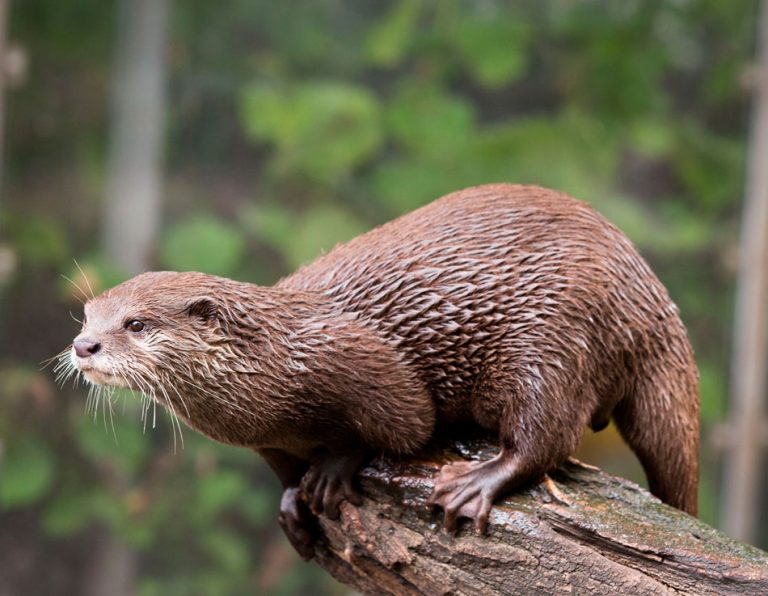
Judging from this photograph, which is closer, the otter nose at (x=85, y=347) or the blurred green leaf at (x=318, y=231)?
the otter nose at (x=85, y=347)

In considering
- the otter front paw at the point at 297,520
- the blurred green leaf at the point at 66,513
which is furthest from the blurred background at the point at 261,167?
the otter front paw at the point at 297,520

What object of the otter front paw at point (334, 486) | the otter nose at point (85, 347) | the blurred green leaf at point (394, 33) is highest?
the blurred green leaf at point (394, 33)

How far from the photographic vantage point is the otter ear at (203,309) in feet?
4.83

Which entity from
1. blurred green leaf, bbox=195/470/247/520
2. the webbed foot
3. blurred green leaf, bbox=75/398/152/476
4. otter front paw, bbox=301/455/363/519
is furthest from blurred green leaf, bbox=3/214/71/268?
the webbed foot

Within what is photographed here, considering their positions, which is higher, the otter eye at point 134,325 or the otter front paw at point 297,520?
the otter eye at point 134,325

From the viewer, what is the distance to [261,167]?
3.20 m

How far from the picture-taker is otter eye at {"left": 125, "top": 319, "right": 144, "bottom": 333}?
1.44 metres

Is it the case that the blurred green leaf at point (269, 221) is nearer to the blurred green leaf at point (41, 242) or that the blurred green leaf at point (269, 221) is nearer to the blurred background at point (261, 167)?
the blurred background at point (261, 167)

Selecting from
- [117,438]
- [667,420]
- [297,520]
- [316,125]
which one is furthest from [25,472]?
[667,420]

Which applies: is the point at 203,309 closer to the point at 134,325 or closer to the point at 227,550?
the point at 134,325

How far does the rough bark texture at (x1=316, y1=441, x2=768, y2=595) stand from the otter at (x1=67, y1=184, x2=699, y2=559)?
0.04 meters

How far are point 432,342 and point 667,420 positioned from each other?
458 mm

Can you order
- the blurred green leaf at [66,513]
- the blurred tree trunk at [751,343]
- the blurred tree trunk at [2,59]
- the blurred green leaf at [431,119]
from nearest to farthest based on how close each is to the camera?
1. the blurred tree trunk at [2,59]
2. the blurred green leaf at [66,513]
3. the blurred green leaf at [431,119]
4. the blurred tree trunk at [751,343]

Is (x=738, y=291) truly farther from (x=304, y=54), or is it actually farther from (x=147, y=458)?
(x=147, y=458)
